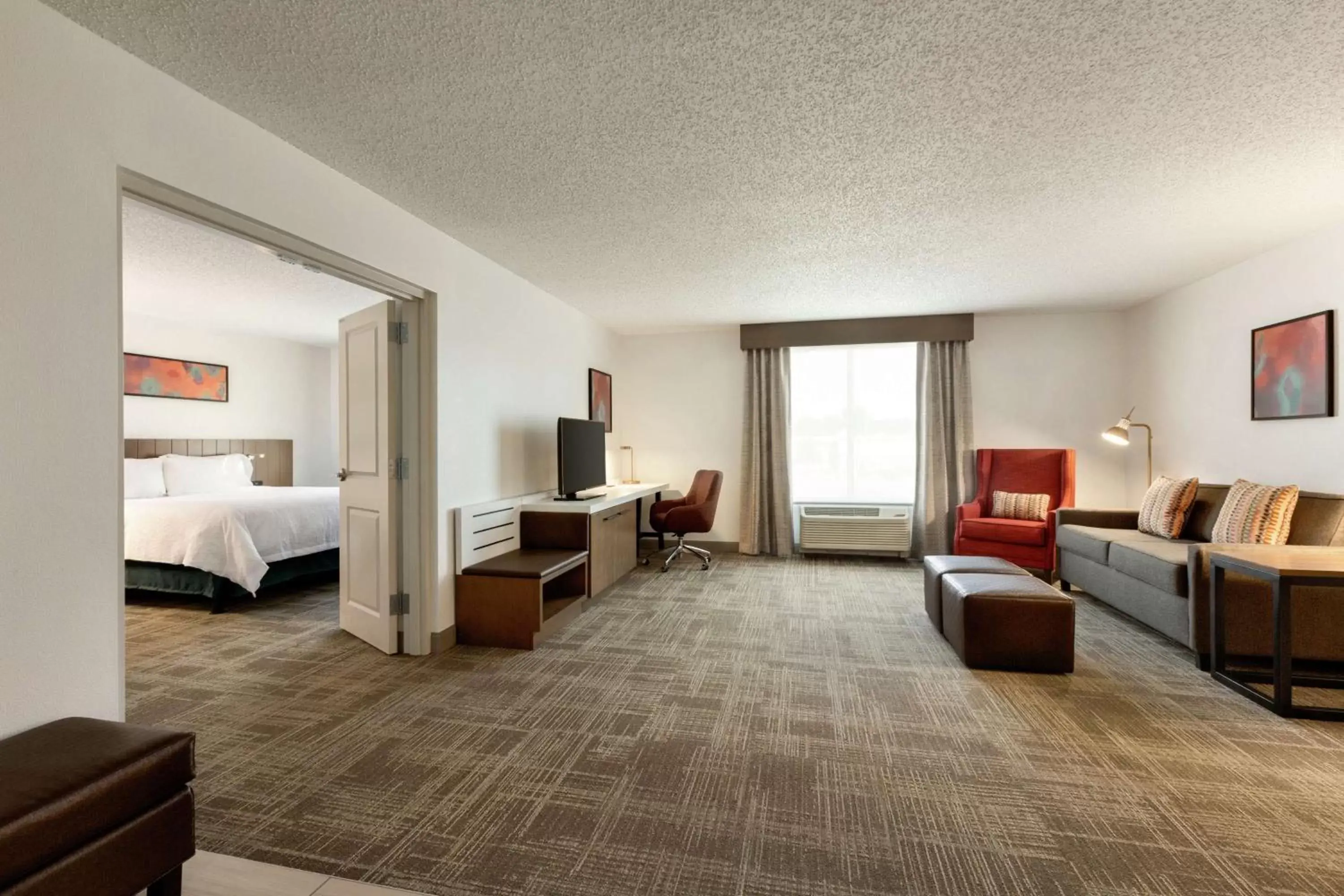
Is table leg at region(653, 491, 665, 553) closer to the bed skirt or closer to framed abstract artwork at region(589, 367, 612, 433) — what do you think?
framed abstract artwork at region(589, 367, 612, 433)

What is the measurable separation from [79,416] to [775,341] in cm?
525

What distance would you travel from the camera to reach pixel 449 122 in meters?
2.19

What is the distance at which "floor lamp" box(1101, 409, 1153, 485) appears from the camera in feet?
15.3

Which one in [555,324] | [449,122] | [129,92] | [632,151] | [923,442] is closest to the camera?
[129,92]

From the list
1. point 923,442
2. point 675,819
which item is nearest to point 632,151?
point 675,819

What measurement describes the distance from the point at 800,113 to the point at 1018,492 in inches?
177

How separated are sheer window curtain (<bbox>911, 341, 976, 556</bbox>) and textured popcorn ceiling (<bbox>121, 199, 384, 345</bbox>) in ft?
17.3

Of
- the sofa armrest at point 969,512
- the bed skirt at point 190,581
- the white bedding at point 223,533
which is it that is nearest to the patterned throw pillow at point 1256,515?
the sofa armrest at point 969,512

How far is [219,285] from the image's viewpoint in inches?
177

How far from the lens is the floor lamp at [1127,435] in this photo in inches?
183

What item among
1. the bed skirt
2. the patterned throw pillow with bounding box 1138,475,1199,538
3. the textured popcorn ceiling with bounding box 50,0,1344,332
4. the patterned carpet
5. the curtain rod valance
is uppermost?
the textured popcorn ceiling with bounding box 50,0,1344,332

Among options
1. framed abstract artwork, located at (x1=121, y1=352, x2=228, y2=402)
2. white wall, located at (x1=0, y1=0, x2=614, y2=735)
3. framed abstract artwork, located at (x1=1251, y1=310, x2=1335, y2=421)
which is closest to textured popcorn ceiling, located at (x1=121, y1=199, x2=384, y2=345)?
framed abstract artwork, located at (x1=121, y1=352, x2=228, y2=402)

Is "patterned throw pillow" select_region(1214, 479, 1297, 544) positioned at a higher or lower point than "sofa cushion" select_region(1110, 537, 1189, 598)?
higher

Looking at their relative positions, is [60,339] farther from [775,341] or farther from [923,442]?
[923,442]
